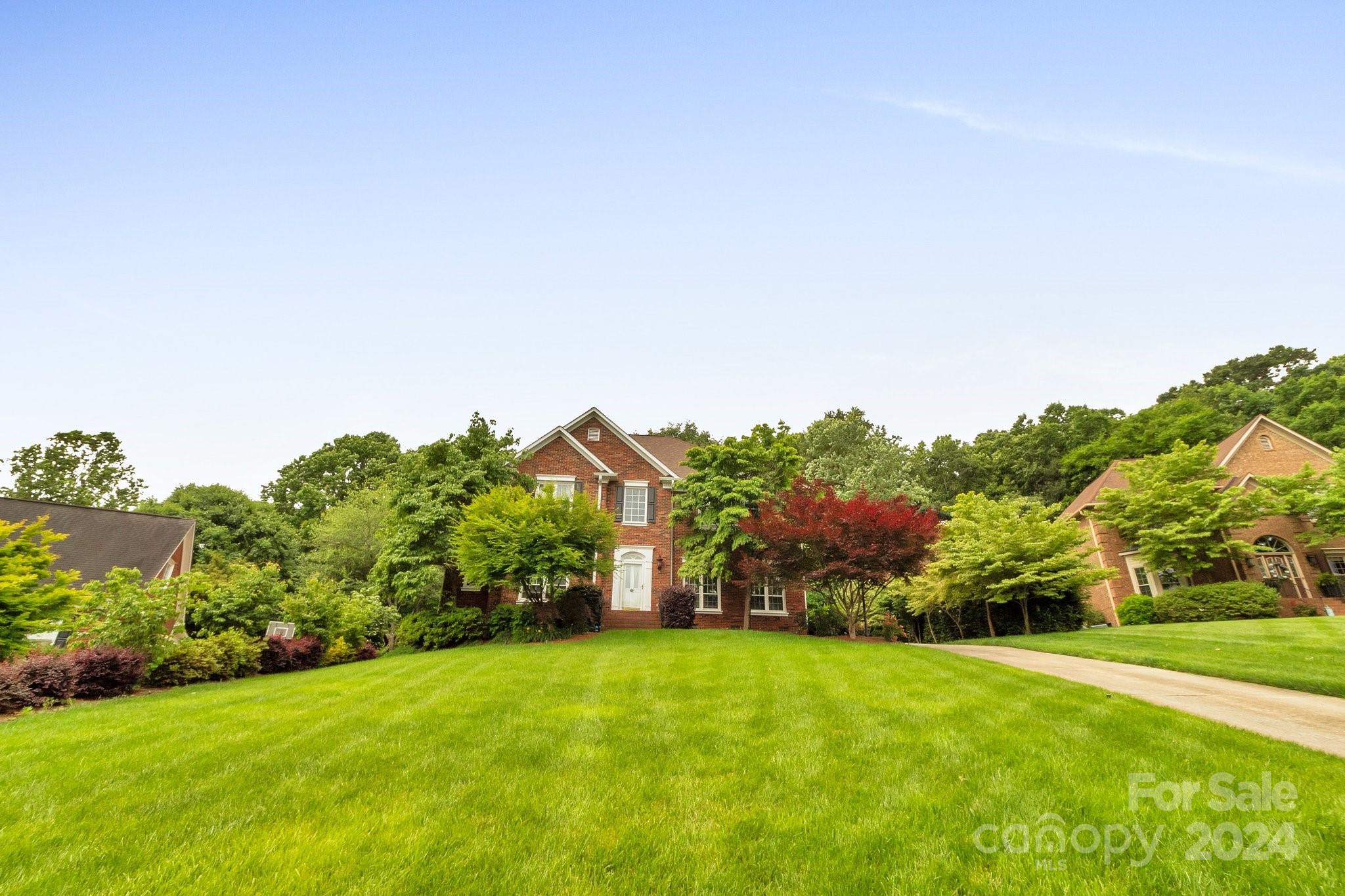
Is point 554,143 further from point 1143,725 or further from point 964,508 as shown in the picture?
point 964,508

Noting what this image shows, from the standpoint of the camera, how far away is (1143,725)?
16.2ft

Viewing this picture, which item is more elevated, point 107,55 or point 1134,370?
point 1134,370

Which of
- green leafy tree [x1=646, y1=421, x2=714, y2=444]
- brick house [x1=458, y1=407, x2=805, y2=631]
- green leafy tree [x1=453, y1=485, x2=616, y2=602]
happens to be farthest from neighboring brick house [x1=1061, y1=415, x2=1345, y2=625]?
green leafy tree [x1=646, y1=421, x2=714, y2=444]

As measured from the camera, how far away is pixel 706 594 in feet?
74.7

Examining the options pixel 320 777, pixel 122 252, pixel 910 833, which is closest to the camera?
pixel 910 833

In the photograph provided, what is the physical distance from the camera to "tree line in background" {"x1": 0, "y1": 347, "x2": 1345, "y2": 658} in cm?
1487

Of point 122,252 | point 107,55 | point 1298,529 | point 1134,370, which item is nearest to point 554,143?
point 107,55

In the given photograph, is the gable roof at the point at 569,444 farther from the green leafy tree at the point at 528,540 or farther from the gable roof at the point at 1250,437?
the gable roof at the point at 1250,437

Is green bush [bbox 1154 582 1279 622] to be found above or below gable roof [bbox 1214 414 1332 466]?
below

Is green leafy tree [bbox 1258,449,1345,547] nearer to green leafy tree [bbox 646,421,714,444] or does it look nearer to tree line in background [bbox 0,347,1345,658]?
tree line in background [bbox 0,347,1345,658]

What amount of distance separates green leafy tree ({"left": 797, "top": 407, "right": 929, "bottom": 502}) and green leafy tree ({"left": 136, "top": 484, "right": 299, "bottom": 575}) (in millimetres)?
33876

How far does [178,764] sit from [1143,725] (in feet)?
28.2

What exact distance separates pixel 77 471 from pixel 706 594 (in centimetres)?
4856

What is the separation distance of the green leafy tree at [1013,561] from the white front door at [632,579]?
1105 centimetres
